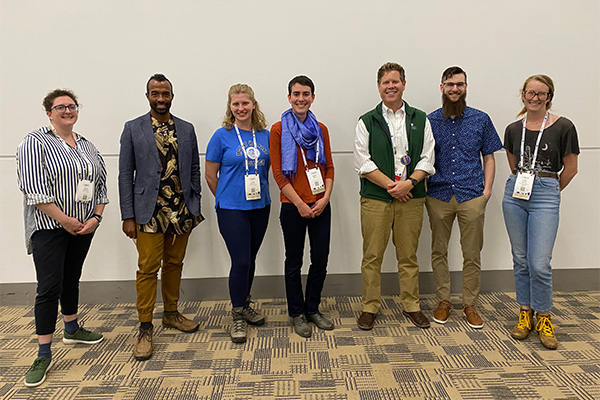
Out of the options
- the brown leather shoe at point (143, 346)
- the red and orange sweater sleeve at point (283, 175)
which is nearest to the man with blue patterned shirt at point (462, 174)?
the red and orange sweater sleeve at point (283, 175)

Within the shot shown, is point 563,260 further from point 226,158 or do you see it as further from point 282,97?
point 226,158

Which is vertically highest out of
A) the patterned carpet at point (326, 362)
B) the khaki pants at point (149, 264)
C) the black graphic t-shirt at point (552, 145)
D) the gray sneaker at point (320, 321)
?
the black graphic t-shirt at point (552, 145)

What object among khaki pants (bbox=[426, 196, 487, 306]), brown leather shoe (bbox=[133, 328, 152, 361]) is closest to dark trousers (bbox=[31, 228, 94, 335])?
brown leather shoe (bbox=[133, 328, 152, 361])

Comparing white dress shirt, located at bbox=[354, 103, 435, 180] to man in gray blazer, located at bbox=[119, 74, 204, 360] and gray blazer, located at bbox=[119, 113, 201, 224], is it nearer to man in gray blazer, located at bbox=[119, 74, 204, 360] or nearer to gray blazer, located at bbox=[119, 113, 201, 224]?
man in gray blazer, located at bbox=[119, 74, 204, 360]

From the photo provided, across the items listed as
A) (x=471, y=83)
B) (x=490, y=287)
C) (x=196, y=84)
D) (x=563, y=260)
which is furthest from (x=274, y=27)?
(x=563, y=260)

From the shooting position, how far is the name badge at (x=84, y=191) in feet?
7.47

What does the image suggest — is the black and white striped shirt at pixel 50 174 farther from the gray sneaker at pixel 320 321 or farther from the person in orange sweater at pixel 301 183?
the gray sneaker at pixel 320 321

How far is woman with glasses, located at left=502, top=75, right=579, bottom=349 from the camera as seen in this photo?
2438 mm

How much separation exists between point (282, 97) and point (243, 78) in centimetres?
35

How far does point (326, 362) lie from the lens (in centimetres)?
232

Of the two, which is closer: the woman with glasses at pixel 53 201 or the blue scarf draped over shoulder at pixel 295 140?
the woman with glasses at pixel 53 201

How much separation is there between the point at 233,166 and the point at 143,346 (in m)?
1.25

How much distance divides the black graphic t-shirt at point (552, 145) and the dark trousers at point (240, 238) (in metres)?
1.72

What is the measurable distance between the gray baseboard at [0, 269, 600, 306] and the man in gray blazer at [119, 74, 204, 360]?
867 millimetres
